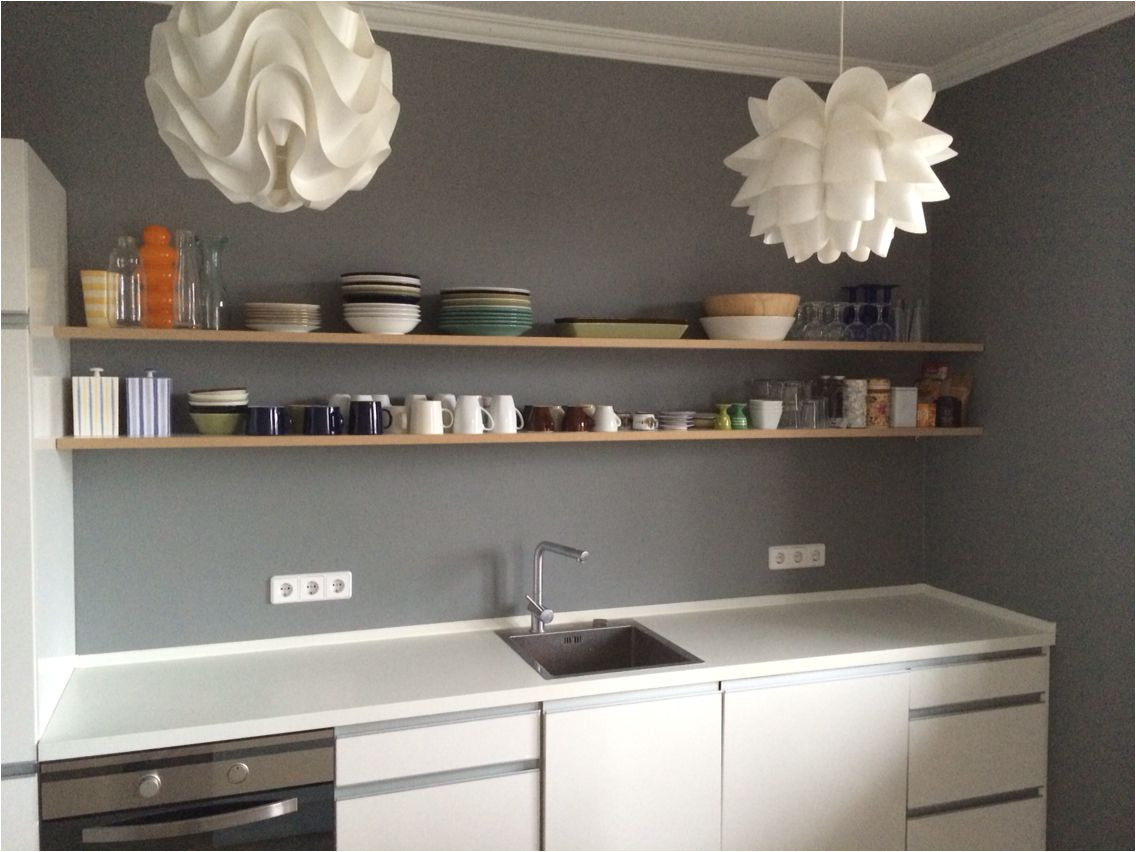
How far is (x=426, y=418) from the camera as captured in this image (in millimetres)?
2602

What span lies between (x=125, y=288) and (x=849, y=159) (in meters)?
1.78

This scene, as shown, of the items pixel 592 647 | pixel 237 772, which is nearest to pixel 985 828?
pixel 592 647

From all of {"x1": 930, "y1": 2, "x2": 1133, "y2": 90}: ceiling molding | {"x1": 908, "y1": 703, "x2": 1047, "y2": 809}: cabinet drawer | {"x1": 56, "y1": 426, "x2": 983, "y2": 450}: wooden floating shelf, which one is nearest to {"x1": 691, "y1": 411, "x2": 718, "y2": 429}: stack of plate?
{"x1": 56, "y1": 426, "x2": 983, "y2": 450}: wooden floating shelf

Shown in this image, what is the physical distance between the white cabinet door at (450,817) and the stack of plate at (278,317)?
119 cm

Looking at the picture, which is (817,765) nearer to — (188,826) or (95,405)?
(188,826)

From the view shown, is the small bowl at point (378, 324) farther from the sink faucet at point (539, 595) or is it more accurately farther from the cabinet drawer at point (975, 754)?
the cabinet drawer at point (975, 754)

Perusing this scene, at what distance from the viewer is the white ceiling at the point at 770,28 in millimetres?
2688

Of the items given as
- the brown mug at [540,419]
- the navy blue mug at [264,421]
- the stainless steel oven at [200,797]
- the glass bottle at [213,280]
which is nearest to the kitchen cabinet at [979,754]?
the brown mug at [540,419]

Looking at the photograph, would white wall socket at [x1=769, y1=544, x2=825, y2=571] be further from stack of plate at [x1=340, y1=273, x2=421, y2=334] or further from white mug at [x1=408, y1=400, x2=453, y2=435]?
stack of plate at [x1=340, y1=273, x2=421, y2=334]

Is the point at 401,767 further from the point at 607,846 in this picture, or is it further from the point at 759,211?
the point at 759,211

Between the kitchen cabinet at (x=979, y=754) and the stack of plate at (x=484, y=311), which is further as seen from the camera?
the kitchen cabinet at (x=979, y=754)

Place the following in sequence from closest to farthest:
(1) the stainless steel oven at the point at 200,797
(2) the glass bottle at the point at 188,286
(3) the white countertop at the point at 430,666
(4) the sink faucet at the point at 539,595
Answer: (1) the stainless steel oven at the point at 200,797, (3) the white countertop at the point at 430,666, (2) the glass bottle at the point at 188,286, (4) the sink faucet at the point at 539,595

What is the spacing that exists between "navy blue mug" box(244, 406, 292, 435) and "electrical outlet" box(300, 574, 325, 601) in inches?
18.4

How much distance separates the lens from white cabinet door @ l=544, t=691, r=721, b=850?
2.41m
